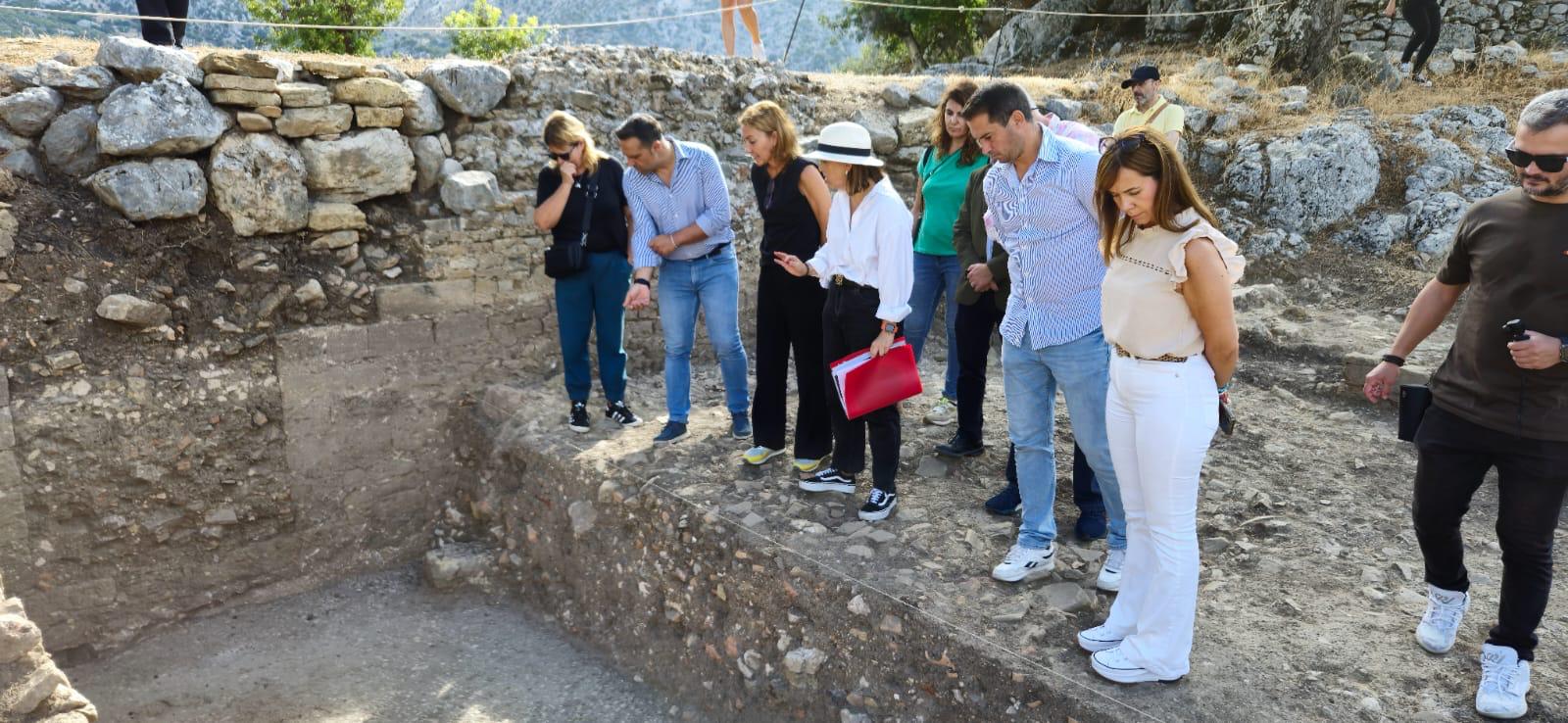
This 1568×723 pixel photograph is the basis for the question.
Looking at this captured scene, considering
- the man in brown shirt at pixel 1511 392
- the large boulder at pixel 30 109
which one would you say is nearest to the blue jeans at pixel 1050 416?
the man in brown shirt at pixel 1511 392

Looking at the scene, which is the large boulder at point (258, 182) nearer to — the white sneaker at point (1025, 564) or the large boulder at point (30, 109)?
the large boulder at point (30, 109)

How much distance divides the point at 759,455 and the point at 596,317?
130cm

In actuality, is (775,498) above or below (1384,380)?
below

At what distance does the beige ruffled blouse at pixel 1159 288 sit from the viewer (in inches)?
111

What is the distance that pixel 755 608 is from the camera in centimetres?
420

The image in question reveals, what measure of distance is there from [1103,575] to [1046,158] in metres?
1.52

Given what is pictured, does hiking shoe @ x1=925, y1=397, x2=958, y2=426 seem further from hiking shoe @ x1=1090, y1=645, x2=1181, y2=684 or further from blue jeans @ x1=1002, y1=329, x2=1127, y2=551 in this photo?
hiking shoe @ x1=1090, y1=645, x2=1181, y2=684

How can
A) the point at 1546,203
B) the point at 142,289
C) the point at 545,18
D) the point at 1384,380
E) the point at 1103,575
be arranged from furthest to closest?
the point at 545,18 < the point at 142,289 < the point at 1103,575 < the point at 1384,380 < the point at 1546,203

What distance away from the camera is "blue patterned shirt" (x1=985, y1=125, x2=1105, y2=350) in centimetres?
343

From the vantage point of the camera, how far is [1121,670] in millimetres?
3119

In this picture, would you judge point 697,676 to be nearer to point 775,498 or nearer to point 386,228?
point 775,498

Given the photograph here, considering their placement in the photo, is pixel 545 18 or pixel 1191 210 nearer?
pixel 1191 210

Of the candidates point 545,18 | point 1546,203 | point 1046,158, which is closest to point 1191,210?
point 1046,158

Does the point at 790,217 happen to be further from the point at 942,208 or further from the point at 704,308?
the point at 942,208
